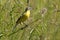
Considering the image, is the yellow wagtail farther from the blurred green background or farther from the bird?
the blurred green background

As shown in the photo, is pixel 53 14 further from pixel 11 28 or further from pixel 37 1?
pixel 11 28

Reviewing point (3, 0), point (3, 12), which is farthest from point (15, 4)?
point (3, 0)

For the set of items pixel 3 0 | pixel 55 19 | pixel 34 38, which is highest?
pixel 3 0

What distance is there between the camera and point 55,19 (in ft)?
9.62

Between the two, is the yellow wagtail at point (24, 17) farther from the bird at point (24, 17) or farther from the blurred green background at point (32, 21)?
the blurred green background at point (32, 21)

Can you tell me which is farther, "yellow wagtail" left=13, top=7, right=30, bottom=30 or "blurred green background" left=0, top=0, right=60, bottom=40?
"yellow wagtail" left=13, top=7, right=30, bottom=30

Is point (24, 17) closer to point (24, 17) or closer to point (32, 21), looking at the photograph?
point (24, 17)

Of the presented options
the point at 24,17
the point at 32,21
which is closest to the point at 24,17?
the point at 24,17

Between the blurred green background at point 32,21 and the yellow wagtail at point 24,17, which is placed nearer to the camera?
the blurred green background at point 32,21

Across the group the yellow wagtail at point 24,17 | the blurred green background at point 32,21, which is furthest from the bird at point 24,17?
the blurred green background at point 32,21

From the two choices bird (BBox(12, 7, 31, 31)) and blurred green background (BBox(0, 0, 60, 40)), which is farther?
bird (BBox(12, 7, 31, 31))

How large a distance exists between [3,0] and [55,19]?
2.10 feet

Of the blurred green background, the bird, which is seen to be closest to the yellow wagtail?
the bird

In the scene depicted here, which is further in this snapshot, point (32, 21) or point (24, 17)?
point (24, 17)
